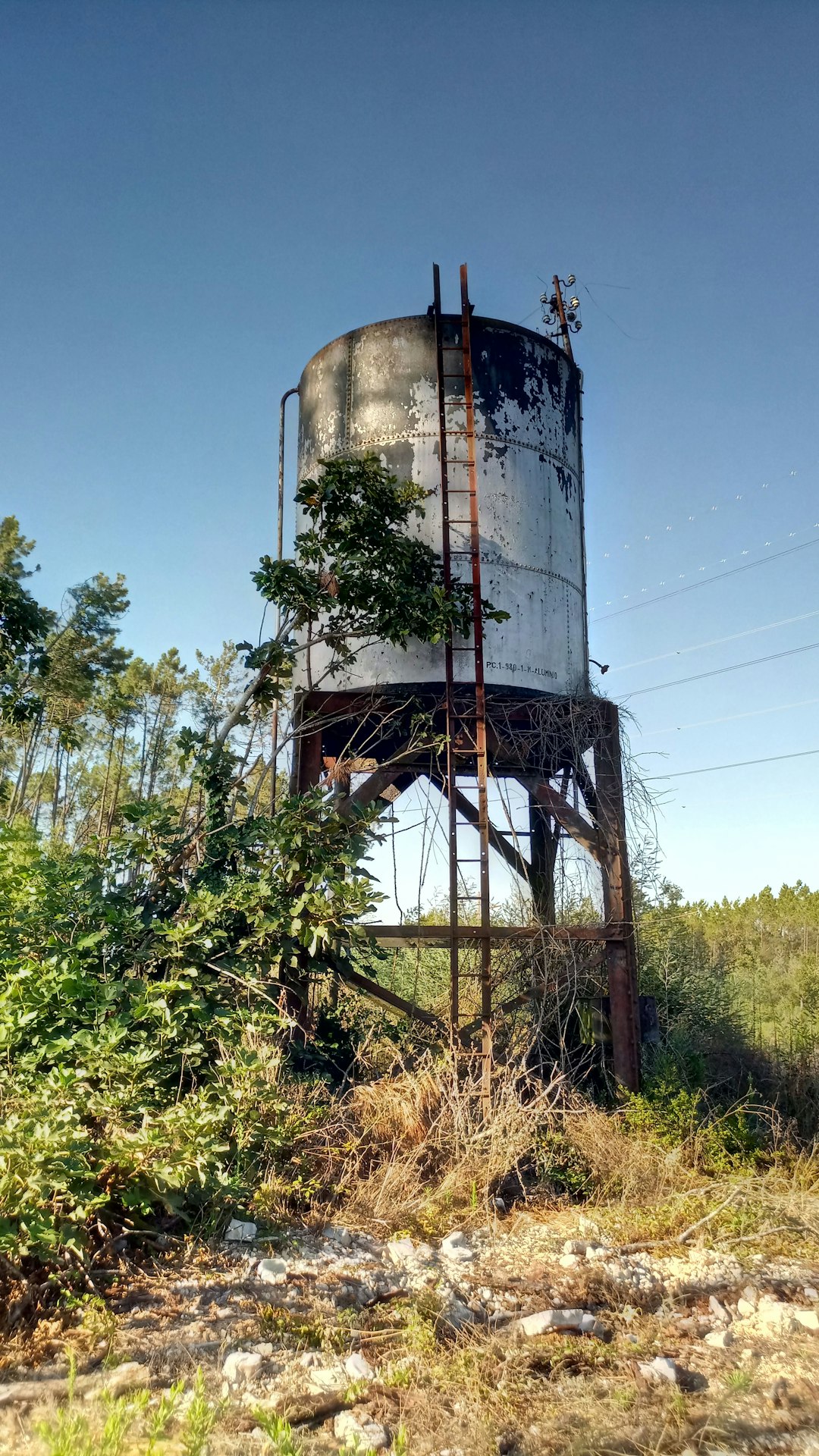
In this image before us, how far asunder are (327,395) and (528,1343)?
8902 millimetres

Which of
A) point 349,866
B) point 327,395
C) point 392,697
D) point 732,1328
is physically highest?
point 327,395

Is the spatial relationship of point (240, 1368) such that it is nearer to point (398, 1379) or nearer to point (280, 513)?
point (398, 1379)

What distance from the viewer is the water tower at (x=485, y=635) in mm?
A: 9102

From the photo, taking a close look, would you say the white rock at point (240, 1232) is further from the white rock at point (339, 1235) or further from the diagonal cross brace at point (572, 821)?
the diagonal cross brace at point (572, 821)

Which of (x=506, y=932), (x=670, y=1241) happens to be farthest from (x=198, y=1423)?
(x=506, y=932)

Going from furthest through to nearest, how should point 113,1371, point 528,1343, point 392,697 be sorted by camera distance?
point 392,697
point 528,1343
point 113,1371

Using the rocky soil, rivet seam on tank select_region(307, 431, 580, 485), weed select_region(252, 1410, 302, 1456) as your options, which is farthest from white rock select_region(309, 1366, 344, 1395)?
rivet seam on tank select_region(307, 431, 580, 485)

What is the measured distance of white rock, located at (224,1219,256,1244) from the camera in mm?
5828

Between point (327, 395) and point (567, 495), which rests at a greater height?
point (327, 395)

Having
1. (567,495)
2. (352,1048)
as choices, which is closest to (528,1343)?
(352,1048)

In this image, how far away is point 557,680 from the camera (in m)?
9.77

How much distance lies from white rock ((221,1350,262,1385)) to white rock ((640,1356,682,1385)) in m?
1.84

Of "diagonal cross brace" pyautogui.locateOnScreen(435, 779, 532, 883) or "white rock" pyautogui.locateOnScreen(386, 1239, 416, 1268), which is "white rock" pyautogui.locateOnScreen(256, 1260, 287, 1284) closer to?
"white rock" pyautogui.locateOnScreen(386, 1239, 416, 1268)

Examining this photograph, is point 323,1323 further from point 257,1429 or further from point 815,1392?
point 815,1392
